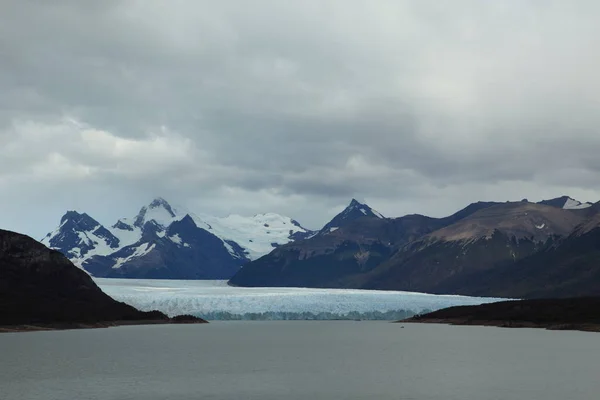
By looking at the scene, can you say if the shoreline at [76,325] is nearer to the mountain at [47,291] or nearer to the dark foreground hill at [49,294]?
the dark foreground hill at [49,294]

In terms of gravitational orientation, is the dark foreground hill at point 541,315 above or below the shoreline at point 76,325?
above

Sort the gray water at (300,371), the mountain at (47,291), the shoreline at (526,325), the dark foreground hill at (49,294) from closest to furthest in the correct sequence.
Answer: the gray water at (300,371) → the dark foreground hill at (49,294) → the shoreline at (526,325) → the mountain at (47,291)

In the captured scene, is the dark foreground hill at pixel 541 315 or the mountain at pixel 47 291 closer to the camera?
the mountain at pixel 47 291

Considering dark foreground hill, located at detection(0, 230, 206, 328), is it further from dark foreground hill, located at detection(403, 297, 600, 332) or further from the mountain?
dark foreground hill, located at detection(403, 297, 600, 332)

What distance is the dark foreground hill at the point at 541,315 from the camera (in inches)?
6531

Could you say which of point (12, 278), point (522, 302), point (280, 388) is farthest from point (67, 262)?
point (280, 388)

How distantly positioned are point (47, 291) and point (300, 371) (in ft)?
394

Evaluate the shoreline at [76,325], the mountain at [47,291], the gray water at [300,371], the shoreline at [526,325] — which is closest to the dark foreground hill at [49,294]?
the mountain at [47,291]

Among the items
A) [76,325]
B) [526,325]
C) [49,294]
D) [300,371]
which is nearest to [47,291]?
[49,294]

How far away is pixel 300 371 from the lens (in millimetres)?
68562

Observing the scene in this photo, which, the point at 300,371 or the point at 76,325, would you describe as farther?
the point at 76,325

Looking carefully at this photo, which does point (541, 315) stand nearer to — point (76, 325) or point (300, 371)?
point (76, 325)

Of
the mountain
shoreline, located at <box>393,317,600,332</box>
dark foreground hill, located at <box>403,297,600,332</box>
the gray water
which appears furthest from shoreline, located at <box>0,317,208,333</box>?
dark foreground hill, located at <box>403,297,600,332</box>

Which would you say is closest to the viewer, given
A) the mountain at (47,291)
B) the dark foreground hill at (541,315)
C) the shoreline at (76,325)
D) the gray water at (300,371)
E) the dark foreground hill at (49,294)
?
the gray water at (300,371)
